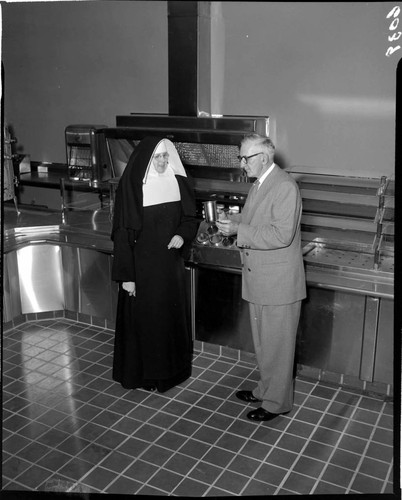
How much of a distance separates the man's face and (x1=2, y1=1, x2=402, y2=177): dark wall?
639mm

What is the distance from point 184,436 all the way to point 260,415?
363 mm

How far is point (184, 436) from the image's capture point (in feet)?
8.45

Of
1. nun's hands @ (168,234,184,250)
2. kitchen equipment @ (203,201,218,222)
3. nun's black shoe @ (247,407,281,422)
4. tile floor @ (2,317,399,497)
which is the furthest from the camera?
kitchen equipment @ (203,201,218,222)

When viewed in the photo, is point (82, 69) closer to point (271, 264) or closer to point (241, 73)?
point (241, 73)

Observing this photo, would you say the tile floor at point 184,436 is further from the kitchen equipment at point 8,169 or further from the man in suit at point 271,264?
the kitchen equipment at point 8,169

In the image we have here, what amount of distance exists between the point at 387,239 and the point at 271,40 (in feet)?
4.63

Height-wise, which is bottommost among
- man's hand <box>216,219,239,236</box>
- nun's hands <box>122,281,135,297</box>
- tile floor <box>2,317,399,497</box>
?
tile floor <box>2,317,399,497</box>

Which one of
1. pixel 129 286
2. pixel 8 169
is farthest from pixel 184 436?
pixel 8 169

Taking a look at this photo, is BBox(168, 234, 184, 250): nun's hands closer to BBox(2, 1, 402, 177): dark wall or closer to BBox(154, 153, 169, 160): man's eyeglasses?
BBox(154, 153, 169, 160): man's eyeglasses

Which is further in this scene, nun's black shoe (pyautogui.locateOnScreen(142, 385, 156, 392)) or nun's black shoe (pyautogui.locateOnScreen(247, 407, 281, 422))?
nun's black shoe (pyautogui.locateOnScreen(142, 385, 156, 392))

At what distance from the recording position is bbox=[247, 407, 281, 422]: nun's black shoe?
2672 mm

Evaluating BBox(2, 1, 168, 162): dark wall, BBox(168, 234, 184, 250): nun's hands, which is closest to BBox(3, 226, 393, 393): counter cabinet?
BBox(168, 234, 184, 250): nun's hands

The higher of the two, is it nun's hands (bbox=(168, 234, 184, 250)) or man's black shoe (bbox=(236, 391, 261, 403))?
nun's hands (bbox=(168, 234, 184, 250))

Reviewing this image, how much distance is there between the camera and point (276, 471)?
7.66 ft
